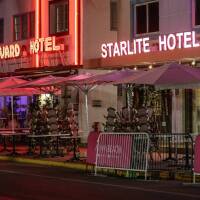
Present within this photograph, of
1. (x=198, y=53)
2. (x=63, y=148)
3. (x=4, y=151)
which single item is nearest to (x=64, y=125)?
(x=63, y=148)

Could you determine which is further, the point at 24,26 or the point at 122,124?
the point at 24,26

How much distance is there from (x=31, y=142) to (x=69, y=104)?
4.07 meters

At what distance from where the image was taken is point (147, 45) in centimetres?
2648

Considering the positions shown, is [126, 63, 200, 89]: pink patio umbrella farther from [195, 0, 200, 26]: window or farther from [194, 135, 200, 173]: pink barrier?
[195, 0, 200, 26]: window

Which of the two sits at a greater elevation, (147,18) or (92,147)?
(147,18)

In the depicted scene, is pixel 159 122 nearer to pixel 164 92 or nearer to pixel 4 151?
pixel 164 92

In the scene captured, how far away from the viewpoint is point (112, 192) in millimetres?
15250

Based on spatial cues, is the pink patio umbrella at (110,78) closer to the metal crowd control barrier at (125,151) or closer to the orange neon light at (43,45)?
the metal crowd control barrier at (125,151)

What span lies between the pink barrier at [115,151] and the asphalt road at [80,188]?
0.44 metres

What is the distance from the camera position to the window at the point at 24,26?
3447 centimetres

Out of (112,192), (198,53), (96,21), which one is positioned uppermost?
(96,21)

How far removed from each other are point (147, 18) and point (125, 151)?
1199cm

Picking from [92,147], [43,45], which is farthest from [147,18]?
[92,147]

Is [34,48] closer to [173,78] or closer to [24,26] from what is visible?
[24,26]
